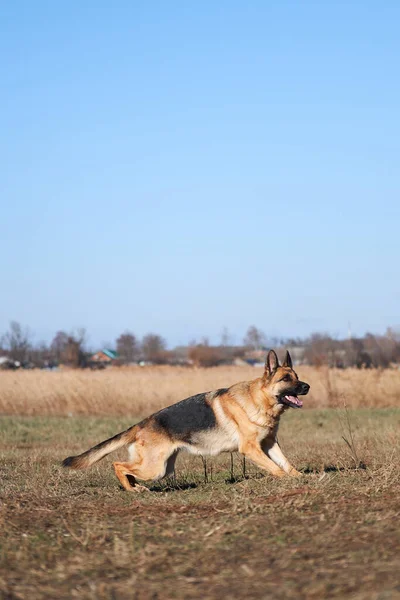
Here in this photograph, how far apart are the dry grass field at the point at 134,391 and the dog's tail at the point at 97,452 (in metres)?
14.8

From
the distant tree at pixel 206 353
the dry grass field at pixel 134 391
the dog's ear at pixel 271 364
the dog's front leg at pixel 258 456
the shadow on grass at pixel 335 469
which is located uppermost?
the distant tree at pixel 206 353

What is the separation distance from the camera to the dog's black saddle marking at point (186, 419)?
9.73 m

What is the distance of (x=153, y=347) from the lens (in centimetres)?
11388

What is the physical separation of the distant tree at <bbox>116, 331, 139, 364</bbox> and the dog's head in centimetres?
9613

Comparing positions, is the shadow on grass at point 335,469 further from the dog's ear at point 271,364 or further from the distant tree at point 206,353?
the distant tree at point 206,353

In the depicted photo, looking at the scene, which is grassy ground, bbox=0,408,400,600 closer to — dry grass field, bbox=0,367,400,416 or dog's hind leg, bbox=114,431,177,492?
dog's hind leg, bbox=114,431,177,492

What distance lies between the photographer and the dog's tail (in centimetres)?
961

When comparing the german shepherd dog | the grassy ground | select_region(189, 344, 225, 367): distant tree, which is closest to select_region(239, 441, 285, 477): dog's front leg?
the german shepherd dog

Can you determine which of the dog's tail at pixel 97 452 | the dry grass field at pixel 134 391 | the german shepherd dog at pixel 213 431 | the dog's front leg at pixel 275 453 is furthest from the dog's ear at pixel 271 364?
the dry grass field at pixel 134 391

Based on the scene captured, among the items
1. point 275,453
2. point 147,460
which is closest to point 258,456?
point 275,453

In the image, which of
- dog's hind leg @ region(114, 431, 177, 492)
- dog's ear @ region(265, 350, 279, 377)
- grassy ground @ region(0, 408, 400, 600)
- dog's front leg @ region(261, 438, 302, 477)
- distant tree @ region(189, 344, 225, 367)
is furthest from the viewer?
distant tree @ region(189, 344, 225, 367)

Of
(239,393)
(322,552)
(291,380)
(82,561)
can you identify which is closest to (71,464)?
(239,393)

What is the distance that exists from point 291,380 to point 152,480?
2129 mm

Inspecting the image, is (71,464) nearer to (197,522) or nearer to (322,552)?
(197,522)
